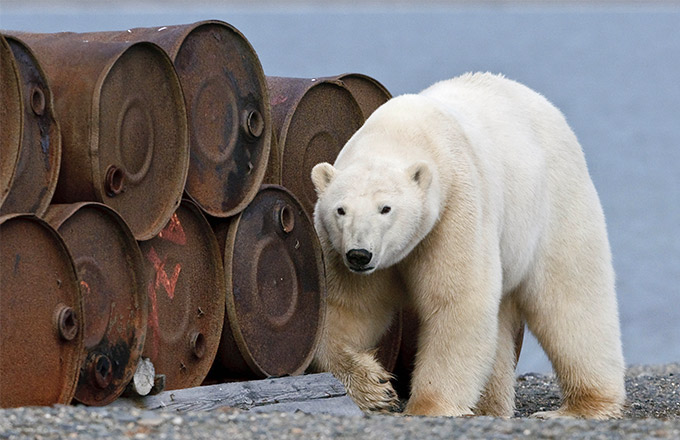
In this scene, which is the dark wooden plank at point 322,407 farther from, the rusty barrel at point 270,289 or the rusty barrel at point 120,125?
the rusty barrel at point 120,125

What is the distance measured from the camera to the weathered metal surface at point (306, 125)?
6.30 metres

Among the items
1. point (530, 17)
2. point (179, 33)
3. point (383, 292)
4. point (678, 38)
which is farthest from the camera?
point (530, 17)

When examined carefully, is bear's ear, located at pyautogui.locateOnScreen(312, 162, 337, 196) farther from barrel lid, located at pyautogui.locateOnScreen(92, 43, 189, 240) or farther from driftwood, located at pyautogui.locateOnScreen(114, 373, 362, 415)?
driftwood, located at pyautogui.locateOnScreen(114, 373, 362, 415)

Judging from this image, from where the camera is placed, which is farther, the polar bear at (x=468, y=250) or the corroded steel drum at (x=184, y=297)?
the polar bear at (x=468, y=250)

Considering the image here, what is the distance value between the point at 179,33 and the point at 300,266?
4.53ft

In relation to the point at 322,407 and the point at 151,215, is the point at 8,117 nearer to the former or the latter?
the point at 151,215

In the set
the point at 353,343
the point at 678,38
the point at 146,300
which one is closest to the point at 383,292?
the point at 353,343

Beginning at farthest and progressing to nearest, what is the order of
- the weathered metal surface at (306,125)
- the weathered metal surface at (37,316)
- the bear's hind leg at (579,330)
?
the bear's hind leg at (579,330), the weathered metal surface at (306,125), the weathered metal surface at (37,316)

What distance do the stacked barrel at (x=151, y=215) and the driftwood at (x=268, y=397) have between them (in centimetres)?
11

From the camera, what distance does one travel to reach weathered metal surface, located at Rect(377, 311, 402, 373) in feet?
21.9

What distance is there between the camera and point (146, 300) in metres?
4.79

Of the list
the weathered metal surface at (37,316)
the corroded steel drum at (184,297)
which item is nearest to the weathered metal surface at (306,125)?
the corroded steel drum at (184,297)

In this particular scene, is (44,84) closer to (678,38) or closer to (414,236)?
(414,236)

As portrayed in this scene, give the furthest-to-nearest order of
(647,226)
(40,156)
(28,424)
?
(647,226), (40,156), (28,424)
